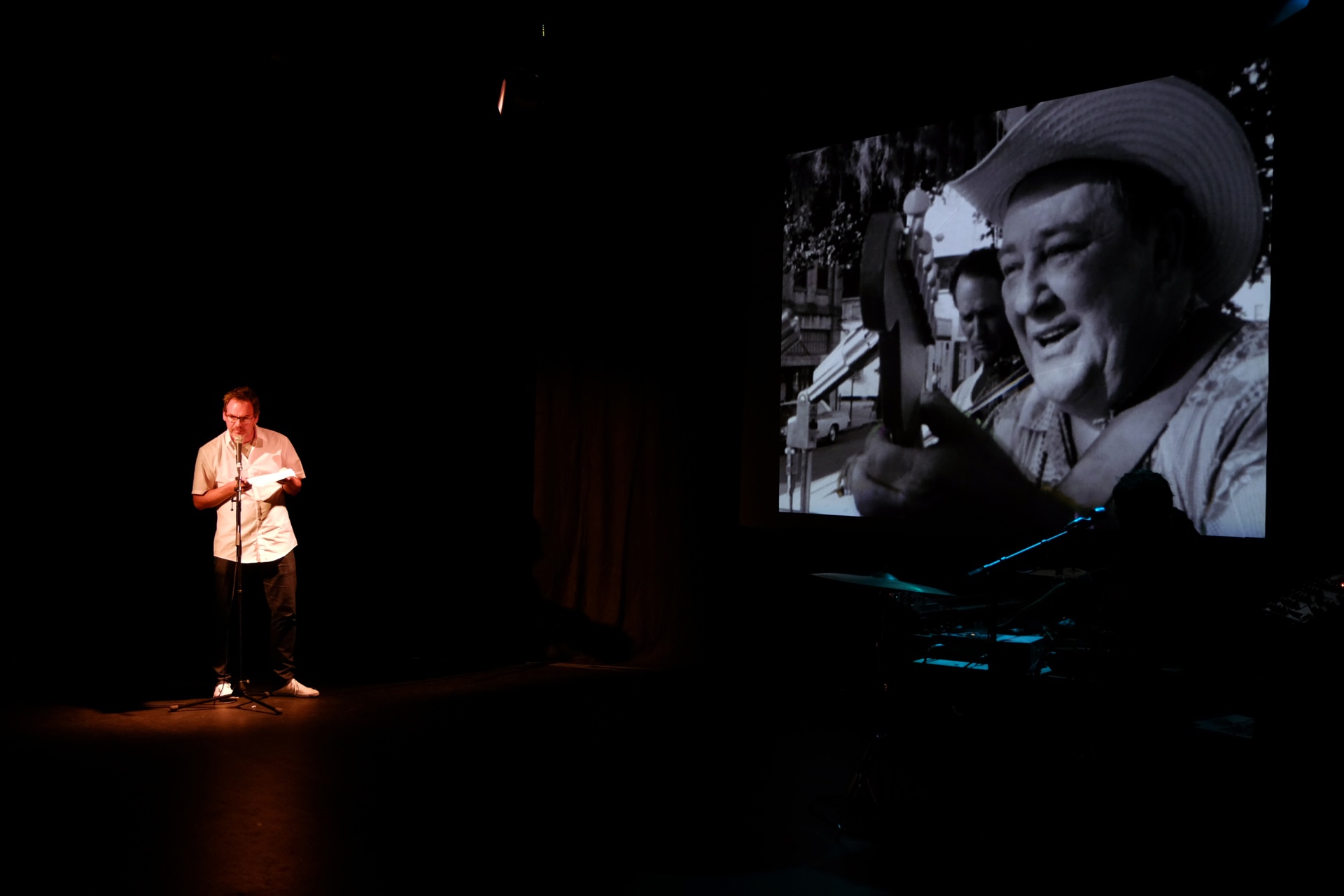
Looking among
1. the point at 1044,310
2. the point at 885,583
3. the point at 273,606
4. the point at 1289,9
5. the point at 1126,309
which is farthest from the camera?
the point at 273,606

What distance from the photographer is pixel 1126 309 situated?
15.5ft

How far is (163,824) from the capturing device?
3.72 m

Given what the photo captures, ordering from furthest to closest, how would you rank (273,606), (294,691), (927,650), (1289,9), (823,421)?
(823,421), (294,691), (273,606), (1289,9), (927,650)

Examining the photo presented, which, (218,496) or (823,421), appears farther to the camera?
(823,421)

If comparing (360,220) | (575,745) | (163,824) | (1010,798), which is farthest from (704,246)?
(163,824)

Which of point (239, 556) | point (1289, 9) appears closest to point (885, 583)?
point (1289, 9)

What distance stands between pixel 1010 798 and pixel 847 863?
0.91m

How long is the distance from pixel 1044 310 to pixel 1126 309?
0.37 metres

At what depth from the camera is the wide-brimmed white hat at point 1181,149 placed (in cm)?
447

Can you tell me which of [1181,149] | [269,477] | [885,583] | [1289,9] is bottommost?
[885,583]

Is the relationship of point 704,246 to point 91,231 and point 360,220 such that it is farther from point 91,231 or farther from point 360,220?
point 91,231

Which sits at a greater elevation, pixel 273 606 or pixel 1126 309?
pixel 1126 309

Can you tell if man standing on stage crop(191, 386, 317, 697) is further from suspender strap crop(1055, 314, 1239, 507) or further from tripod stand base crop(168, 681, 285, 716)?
suspender strap crop(1055, 314, 1239, 507)

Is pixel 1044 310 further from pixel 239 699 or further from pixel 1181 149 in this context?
pixel 239 699
